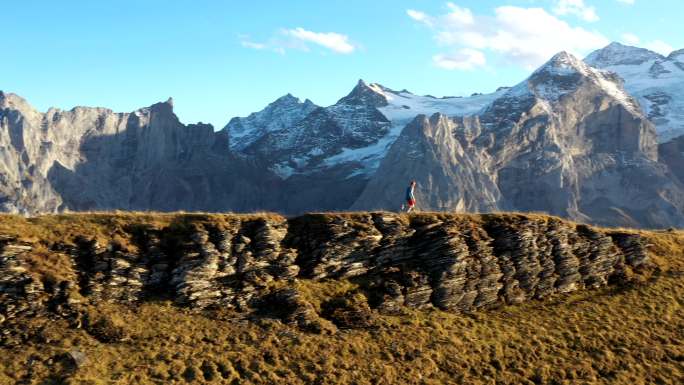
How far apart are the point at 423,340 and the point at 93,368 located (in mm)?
17514

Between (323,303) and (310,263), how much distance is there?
3001 mm

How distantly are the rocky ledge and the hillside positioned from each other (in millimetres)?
92

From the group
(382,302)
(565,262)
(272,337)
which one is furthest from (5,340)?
(565,262)

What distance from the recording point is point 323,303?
121 ft

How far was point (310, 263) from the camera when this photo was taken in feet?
127

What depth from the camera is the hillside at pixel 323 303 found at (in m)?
30.6

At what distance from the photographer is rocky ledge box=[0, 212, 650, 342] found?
3300cm

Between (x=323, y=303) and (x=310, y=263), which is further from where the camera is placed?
(x=310, y=263)

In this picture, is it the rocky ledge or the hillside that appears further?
the rocky ledge

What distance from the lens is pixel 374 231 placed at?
135ft

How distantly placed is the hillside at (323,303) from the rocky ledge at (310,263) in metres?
0.09

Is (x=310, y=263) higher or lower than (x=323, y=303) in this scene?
higher

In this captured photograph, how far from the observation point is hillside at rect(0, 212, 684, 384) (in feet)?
100

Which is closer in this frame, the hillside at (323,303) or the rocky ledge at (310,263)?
the hillside at (323,303)
